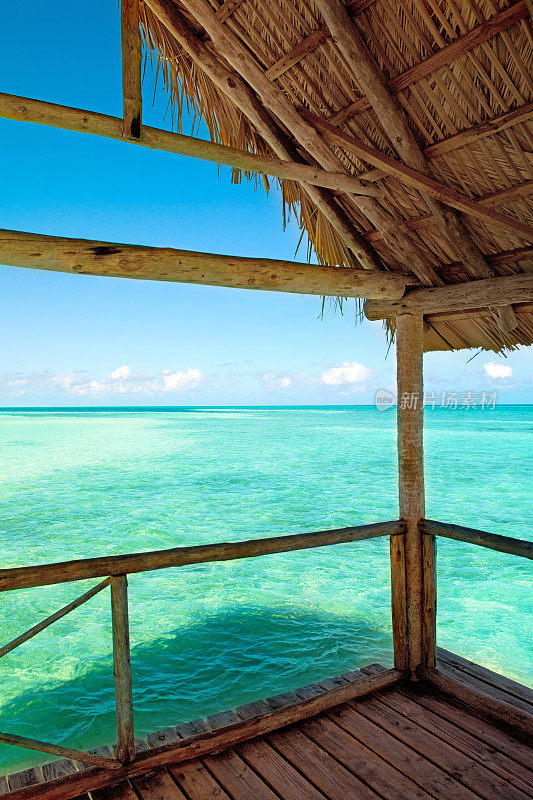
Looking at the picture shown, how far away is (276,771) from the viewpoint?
5.65ft

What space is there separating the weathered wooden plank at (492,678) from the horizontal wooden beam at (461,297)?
5.26 feet

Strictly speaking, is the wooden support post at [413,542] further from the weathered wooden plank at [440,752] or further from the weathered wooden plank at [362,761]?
the weathered wooden plank at [362,761]

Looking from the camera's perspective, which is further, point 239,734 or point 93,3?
point 93,3

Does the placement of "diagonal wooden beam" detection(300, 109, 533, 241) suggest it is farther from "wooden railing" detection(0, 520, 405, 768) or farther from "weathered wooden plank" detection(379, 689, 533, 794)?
"weathered wooden plank" detection(379, 689, 533, 794)

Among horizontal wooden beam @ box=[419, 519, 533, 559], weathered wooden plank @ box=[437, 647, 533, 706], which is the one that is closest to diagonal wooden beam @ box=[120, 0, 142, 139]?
horizontal wooden beam @ box=[419, 519, 533, 559]

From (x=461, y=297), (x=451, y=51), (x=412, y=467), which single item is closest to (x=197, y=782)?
(x=412, y=467)

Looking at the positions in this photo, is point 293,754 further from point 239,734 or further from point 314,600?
point 314,600

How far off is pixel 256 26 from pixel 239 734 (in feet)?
8.79

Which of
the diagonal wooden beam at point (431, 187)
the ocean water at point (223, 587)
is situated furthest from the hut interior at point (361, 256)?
the ocean water at point (223, 587)

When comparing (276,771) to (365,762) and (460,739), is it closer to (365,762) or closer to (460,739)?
(365,762)

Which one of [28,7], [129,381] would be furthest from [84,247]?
[129,381]

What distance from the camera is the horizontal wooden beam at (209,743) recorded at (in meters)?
1.60

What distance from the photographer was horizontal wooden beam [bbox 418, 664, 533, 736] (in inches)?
75.8

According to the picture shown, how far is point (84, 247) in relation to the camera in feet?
5.06
